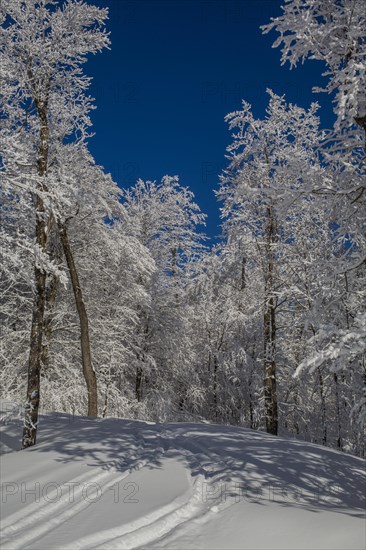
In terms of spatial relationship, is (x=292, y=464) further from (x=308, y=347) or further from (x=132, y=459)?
(x=308, y=347)

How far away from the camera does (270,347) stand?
11922 mm

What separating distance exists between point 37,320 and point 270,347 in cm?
629

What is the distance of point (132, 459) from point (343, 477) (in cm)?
331

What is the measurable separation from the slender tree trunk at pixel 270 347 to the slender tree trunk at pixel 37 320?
238 inches

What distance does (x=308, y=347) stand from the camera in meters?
15.8

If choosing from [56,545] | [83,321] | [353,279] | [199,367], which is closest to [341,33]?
[353,279]

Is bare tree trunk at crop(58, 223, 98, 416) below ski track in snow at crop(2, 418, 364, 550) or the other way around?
the other way around

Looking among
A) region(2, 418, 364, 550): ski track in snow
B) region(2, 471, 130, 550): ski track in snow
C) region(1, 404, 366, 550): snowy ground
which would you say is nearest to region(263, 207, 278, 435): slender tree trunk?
region(1, 404, 366, 550): snowy ground

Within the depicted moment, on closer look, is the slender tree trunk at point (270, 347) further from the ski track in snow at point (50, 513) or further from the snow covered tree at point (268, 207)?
the ski track in snow at point (50, 513)

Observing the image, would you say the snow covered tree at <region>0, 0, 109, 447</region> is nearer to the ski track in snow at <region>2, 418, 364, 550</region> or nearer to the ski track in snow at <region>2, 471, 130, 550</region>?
the ski track in snow at <region>2, 418, 364, 550</region>

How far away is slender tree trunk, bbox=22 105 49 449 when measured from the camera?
26.5ft

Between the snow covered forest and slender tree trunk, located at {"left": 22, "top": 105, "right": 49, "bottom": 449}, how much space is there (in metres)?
0.03

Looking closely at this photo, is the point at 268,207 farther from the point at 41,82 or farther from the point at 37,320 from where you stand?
the point at 37,320

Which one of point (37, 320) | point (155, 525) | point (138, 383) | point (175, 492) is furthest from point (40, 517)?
point (138, 383)
